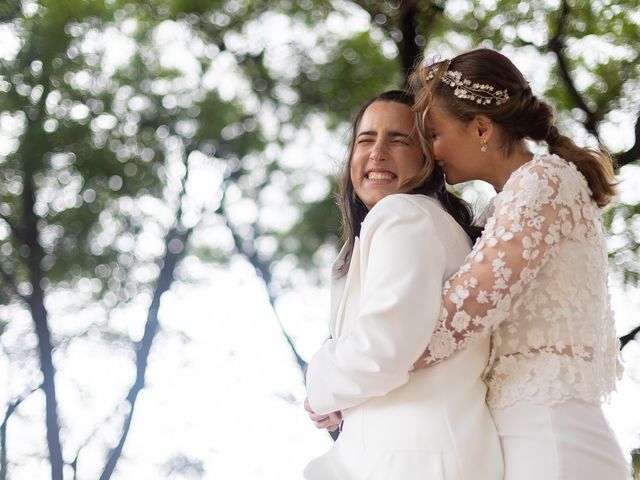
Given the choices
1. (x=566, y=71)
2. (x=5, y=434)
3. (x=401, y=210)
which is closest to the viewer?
(x=401, y=210)

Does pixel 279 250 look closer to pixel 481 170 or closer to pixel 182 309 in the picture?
pixel 182 309

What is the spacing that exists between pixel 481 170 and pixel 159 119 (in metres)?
6.38

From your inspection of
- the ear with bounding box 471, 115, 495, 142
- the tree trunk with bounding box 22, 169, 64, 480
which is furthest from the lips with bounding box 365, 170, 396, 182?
the tree trunk with bounding box 22, 169, 64, 480

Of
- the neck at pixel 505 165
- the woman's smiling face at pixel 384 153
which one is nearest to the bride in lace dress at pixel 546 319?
the neck at pixel 505 165

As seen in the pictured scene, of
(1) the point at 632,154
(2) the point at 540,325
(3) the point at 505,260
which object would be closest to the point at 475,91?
(3) the point at 505,260

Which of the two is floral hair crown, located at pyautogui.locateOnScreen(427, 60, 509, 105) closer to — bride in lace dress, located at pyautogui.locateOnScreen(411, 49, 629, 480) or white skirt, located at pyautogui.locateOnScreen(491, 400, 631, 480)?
bride in lace dress, located at pyautogui.locateOnScreen(411, 49, 629, 480)

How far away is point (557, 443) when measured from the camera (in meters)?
1.73

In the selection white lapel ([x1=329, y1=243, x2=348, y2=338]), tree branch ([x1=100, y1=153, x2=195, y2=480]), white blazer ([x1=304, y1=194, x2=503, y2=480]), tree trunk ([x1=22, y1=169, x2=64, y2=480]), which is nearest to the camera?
white blazer ([x1=304, y1=194, x2=503, y2=480])

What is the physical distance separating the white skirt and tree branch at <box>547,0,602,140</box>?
4.92 m

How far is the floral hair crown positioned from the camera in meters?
2.06

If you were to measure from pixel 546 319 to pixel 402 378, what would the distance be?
1.10 ft

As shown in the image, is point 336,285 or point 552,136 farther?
point 336,285

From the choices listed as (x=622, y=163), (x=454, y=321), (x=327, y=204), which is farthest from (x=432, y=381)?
(x=327, y=204)

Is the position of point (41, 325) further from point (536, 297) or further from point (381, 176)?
point (536, 297)
